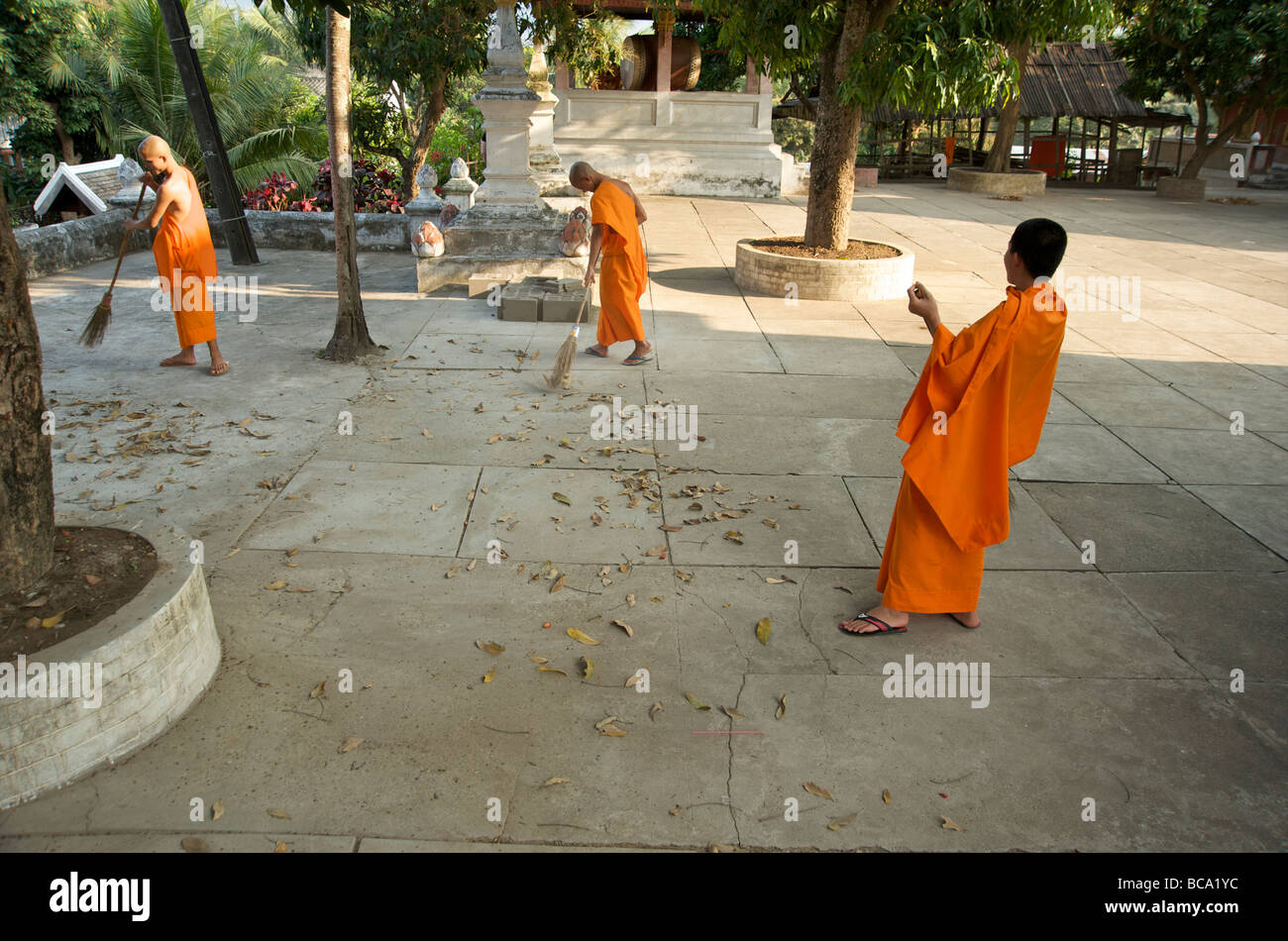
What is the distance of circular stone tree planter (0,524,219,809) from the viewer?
2945mm

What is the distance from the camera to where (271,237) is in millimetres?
12727

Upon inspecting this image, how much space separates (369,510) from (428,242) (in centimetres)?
575

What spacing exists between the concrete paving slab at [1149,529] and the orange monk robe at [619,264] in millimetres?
3498

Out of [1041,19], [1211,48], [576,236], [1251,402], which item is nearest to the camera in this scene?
[1251,402]

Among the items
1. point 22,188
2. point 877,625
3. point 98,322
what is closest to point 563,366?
point 98,322

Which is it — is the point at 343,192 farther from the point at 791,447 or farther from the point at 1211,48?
the point at 1211,48

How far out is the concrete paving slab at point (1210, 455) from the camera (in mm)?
5980

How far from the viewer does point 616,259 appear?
7777mm

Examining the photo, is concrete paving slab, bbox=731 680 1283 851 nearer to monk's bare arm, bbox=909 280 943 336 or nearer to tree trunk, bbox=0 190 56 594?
monk's bare arm, bbox=909 280 943 336

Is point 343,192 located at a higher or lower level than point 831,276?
higher

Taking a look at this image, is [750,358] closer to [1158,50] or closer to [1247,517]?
[1247,517]

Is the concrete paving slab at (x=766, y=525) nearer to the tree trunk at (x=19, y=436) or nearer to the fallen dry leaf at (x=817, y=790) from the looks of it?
the fallen dry leaf at (x=817, y=790)

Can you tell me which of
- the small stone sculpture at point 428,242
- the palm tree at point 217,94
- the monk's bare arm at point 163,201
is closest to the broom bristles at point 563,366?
the monk's bare arm at point 163,201
